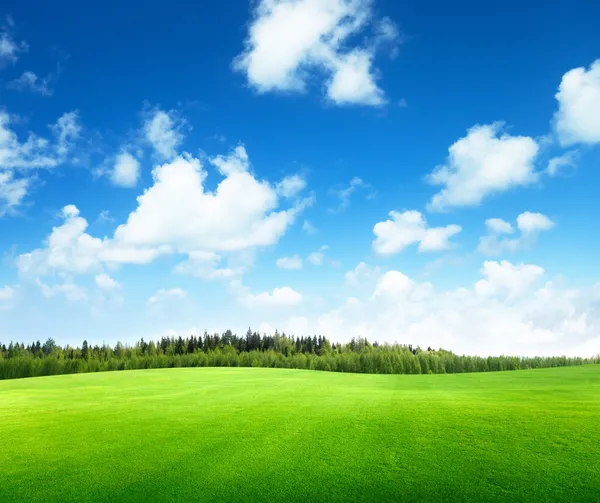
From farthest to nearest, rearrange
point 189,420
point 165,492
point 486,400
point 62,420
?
point 486,400 → point 62,420 → point 189,420 → point 165,492

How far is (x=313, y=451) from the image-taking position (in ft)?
30.9

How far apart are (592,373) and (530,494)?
21.1m

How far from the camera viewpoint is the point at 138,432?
11594mm

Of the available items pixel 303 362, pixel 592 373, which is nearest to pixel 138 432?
pixel 592 373

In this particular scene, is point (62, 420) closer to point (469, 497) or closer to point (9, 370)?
point (469, 497)

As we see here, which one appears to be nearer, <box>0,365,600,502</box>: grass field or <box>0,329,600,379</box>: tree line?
<box>0,365,600,502</box>: grass field

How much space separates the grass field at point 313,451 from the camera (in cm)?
769

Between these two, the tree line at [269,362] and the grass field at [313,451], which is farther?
the tree line at [269,362]

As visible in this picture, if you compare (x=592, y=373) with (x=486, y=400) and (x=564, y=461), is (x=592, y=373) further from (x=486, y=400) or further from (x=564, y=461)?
(x=564, y=461)

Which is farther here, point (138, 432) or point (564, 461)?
point (138, 432)

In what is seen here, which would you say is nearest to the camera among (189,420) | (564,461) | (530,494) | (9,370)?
(530,494)

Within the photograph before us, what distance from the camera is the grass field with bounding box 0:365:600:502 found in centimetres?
769

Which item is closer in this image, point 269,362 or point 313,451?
point 313,451

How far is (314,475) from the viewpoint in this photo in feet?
26.9
